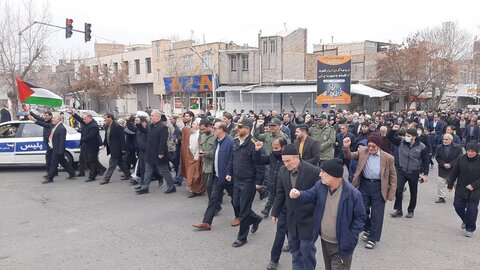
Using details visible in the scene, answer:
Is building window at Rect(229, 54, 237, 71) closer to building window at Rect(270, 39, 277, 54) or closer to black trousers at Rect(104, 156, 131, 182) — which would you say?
building window at Rect(270, 39, 277, 54)

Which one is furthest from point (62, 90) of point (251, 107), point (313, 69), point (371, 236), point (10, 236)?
point (371, 236)

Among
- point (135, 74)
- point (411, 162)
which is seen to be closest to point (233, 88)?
point (135, 74)

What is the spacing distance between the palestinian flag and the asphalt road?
4993 mm

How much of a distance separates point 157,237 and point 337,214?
10.9 feet

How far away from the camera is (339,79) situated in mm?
24141

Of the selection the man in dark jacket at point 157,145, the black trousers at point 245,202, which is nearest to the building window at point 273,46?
the man in dark jacket at point 157,145

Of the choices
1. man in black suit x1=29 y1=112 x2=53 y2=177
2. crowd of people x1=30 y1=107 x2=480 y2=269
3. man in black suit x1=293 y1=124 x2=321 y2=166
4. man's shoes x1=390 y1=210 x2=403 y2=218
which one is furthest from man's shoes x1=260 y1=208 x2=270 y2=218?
man in black suit x1=29 y1=112 x2=53 y2=177

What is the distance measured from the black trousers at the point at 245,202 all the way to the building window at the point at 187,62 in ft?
115

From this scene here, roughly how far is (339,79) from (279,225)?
2096cm

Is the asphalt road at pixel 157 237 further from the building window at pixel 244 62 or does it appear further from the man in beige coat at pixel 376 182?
the building window at pixel 244 62

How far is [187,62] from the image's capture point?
130ft

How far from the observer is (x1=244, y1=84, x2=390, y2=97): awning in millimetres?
28422

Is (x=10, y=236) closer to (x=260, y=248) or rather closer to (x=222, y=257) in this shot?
(x=222, y=257)

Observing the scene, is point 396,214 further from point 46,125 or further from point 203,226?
point 46,125
